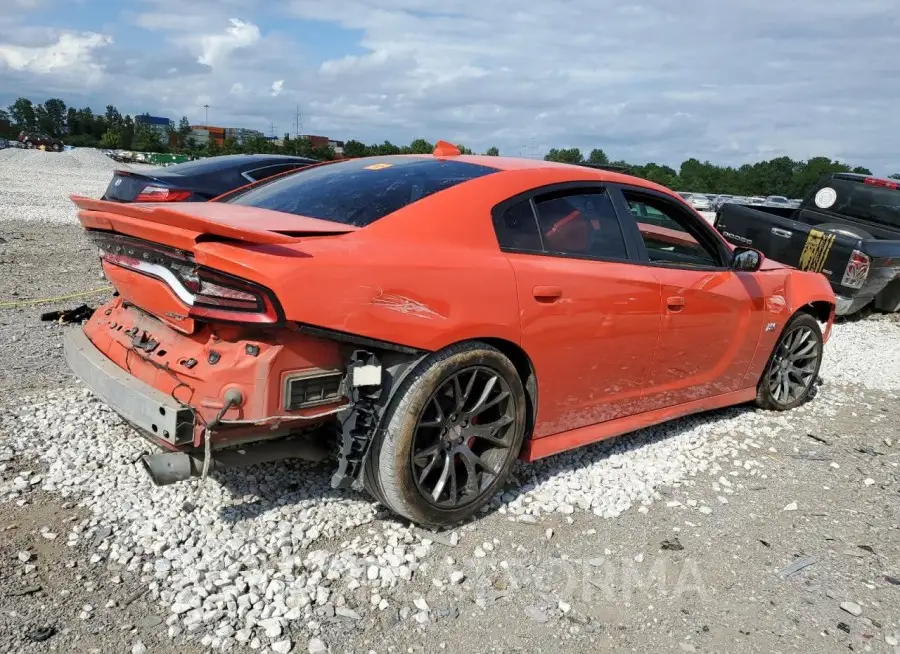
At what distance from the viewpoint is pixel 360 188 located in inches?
138

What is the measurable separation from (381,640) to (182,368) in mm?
1256

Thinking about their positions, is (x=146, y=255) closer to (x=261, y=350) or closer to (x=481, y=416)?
(x=261, y=350)

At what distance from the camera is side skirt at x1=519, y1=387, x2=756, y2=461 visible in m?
3.65

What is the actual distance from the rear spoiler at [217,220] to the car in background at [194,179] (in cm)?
401

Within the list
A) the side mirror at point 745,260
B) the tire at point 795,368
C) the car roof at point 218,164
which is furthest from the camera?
the car roof at point 218,164

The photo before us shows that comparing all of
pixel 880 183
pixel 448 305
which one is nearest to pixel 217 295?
pixel 448 305

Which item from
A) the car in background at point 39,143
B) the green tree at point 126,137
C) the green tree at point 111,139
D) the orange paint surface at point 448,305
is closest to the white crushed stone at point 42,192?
the orange paint surface at point 448,305

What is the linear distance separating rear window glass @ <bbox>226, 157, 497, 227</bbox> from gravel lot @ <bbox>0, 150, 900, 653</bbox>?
135 cm

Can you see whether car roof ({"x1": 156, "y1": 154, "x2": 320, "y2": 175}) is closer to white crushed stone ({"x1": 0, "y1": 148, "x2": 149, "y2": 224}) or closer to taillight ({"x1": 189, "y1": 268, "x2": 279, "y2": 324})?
white crushed stone ({"x1": 0, "y1": 148, "x2": 149, "y2": 224})

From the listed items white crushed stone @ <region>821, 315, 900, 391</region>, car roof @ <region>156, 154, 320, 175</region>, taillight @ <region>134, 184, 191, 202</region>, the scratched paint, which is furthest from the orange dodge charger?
car roof @ <region>156, 154, 320, 175</region>

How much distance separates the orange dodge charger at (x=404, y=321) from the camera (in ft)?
8.87

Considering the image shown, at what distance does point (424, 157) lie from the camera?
4.07 meters

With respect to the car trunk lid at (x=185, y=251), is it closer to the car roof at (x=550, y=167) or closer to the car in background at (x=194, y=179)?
the car roof at (x=550, y=167)

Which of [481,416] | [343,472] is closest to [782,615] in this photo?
[481,416]
